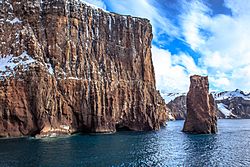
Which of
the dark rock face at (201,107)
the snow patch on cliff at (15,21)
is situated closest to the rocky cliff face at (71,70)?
the snow patch on cliff at (15,21)

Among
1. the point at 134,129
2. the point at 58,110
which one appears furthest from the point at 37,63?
the point at 134,129

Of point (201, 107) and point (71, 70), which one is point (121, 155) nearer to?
point (201, 107)

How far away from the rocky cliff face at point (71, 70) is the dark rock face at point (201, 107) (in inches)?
901

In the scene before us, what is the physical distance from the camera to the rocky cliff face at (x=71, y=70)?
9988 centimetres

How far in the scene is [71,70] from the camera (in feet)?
373

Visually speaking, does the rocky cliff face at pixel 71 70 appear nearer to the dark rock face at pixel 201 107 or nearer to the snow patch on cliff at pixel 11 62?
the snow patch on cliff at pixel 11 62

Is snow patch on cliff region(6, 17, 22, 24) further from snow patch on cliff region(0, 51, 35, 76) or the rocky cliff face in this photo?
snow patch on cliff region(0, 51, 35, 76)

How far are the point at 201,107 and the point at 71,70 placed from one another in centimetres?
4955

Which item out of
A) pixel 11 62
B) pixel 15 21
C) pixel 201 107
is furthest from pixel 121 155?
pixel 15 21

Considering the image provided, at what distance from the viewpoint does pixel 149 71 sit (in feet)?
458

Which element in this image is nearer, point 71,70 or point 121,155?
point 121,155

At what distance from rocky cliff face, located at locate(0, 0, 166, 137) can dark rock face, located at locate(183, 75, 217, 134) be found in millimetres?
22895

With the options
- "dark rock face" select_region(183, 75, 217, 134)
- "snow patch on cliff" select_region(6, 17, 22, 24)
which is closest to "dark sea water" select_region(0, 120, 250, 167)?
"dark rock face" select_region(183, 75, 217, 134)

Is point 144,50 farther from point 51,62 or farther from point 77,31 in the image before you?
point 51,62
